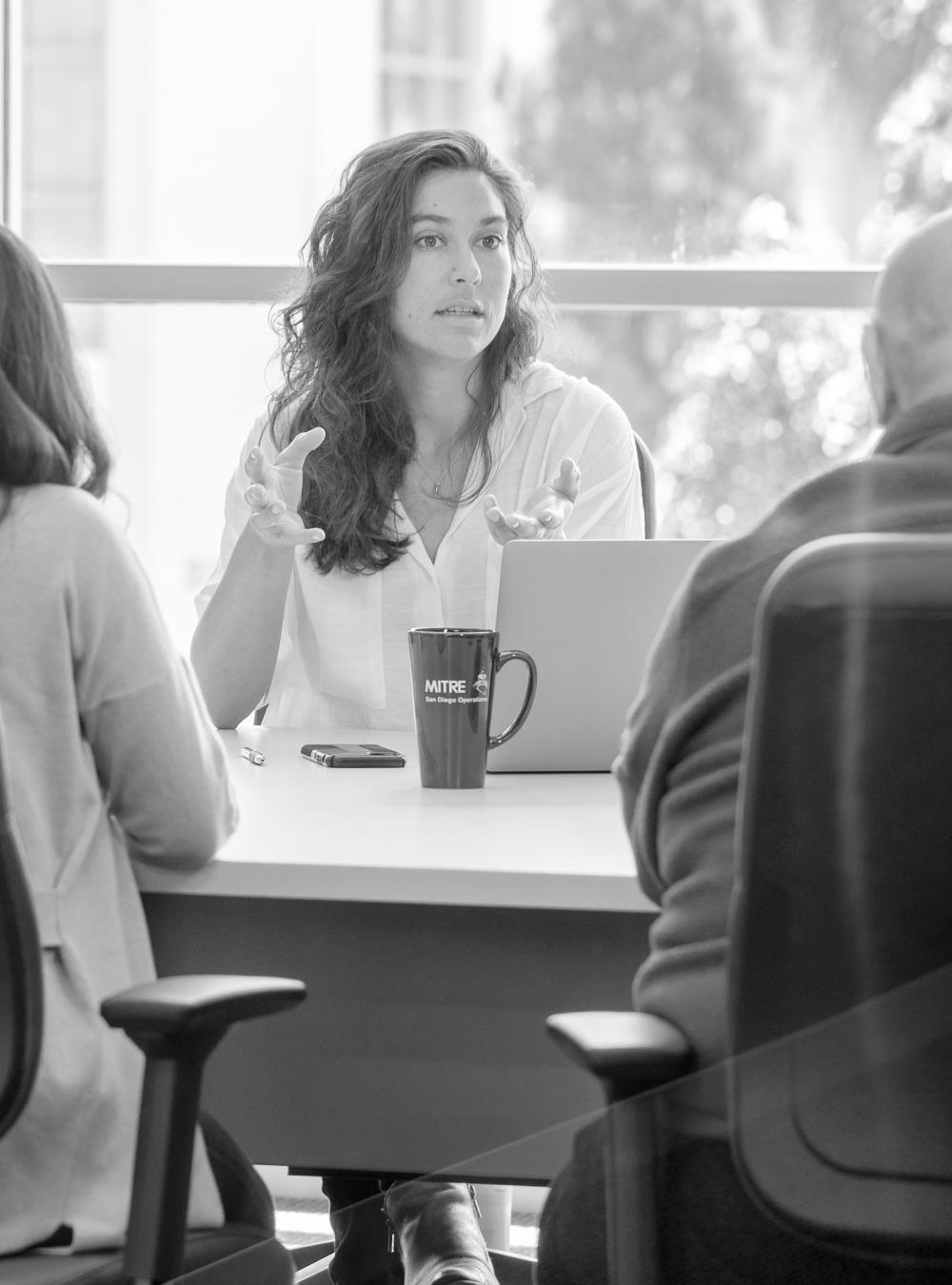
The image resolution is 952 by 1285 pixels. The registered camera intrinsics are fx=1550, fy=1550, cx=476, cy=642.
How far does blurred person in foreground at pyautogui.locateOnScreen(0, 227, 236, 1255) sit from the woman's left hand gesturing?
70cm

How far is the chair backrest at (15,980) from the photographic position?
2.74ft

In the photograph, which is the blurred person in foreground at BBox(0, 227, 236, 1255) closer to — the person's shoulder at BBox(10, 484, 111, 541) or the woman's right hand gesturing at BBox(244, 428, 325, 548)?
the person's shoulder at BBox(10, 484, 111, 541)

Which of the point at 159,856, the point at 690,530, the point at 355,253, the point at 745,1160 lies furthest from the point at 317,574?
the point at 690,530

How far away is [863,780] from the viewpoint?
0.69 metres

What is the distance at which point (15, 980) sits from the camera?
0.87 m

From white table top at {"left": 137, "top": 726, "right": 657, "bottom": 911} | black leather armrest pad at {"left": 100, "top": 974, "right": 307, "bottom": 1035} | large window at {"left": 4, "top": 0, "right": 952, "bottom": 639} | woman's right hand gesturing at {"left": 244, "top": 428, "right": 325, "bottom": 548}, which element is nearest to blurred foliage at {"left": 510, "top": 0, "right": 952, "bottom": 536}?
large window at {"left": 4, "top": 0, "right": 952, "bottom": 639}

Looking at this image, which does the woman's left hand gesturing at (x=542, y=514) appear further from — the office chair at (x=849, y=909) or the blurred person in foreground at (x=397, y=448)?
the office chair at (x=849, y=909)

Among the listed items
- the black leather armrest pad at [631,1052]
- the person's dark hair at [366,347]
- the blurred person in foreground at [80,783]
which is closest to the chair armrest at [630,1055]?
the black leather armrest pad at [631,1052]

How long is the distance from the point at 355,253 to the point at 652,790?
139 cm

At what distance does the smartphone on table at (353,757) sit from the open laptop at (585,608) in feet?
0.47

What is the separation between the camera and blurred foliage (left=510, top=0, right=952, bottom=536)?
3.13m

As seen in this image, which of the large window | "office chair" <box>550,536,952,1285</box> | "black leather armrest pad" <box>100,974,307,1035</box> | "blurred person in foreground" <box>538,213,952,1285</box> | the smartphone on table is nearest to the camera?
"office chair" <box>550,536,952,1285</box>

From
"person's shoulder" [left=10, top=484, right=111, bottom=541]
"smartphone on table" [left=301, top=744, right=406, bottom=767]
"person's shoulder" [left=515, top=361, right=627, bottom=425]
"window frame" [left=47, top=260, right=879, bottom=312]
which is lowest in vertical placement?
"smartphone on table" [left=301, top=744, right=406, bottom=767]

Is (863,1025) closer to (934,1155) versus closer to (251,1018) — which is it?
(934,1155)
